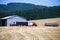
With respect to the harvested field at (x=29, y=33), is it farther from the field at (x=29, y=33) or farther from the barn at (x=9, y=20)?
the barn at (x=9, y=20)

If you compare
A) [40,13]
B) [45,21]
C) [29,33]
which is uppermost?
[40,13]

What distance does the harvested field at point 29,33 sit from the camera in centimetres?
289

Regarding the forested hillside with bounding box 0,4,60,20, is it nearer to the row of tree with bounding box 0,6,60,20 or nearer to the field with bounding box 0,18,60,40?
the row of tree with bounding box 0,6,60,20

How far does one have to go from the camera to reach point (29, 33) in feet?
9.87

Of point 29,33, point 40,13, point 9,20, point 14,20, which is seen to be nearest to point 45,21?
point 40,13

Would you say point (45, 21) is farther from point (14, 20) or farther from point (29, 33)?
point (14, 20)

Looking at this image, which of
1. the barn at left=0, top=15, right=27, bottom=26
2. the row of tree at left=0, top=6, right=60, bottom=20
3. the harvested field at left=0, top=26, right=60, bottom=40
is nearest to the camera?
the harvested field at left=0, top=26, right=60, bottom=40

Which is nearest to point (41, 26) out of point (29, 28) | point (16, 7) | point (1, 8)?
point (29, 28)

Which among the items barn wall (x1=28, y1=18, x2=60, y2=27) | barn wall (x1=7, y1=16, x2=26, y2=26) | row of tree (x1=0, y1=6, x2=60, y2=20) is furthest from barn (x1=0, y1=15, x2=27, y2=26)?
barn wall (x1=28, y1=18, x2=60, y2=27)

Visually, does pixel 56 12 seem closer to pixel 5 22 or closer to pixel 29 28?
pixel 29 28

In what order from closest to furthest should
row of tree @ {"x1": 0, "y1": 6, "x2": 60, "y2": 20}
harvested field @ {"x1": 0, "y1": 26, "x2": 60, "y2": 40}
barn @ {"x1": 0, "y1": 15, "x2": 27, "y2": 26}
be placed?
1. harvested field @ {"x1": 0, "y1": 26, "x2": 60, "y2": 40}
2. barn @ {"x1": 0, "y1": 15, "x2": 27, "y2": 26}
3. row of tree @ {"x1": 0, "y1": 6, "x2": 60, "y2": 20}

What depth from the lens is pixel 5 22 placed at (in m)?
3.30

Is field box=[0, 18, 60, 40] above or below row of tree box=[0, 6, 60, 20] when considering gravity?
below

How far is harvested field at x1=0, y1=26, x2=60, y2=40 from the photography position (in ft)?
9.47
